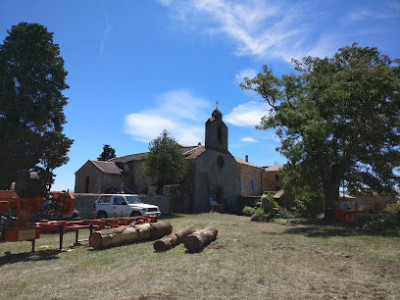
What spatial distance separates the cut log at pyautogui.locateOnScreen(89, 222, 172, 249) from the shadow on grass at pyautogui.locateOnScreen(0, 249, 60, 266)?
128cm

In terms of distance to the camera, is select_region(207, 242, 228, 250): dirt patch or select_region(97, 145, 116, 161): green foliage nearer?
select_region(207, 242, 228, 250): dirt patch

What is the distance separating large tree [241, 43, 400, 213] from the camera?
56.3 feet

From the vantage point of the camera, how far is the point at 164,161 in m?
26.5

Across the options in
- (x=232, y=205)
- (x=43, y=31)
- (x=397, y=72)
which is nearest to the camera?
(x=397, y=72)

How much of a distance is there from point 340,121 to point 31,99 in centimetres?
2778

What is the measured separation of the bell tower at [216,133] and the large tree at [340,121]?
10178 millimetres

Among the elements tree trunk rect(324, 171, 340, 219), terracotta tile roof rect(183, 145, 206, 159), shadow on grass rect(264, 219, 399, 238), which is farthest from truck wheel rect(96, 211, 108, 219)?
tree trunk rect(324, 171, 340, 219)

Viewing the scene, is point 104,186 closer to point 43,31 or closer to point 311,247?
point 43,31

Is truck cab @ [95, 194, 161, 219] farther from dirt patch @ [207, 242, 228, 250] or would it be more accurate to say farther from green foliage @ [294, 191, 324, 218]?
green foliage @ [294, 191, 324, 218]

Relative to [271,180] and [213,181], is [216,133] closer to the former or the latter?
[213,181]

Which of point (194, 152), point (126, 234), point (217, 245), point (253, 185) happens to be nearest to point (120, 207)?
point (126, 234)

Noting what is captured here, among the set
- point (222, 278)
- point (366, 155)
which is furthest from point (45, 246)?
point (366, 155)

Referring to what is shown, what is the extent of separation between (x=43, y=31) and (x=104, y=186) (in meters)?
17.8

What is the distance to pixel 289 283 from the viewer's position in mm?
6234
